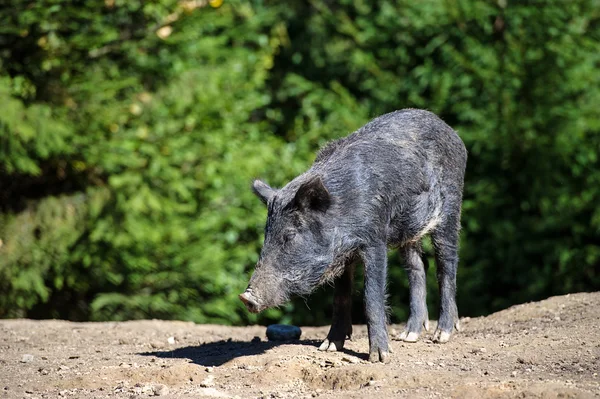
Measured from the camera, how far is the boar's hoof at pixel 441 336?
6.77 metres

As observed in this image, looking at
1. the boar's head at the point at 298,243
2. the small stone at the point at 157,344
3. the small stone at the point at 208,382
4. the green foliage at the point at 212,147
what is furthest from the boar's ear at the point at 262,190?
the green foliage at the point at 212,147

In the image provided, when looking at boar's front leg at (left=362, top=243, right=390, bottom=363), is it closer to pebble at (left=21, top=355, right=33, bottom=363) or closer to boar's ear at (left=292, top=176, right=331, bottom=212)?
boar's ear at (left=292, top=176, right=331, bottom=212)

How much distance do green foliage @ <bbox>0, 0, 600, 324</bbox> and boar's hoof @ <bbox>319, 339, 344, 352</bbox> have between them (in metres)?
4.57

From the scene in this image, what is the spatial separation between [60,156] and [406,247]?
496 centimetres

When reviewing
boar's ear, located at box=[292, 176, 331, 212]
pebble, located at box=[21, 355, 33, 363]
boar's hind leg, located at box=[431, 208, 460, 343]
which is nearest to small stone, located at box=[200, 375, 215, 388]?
boar's ear, located at box=[292, 176, 331, 212]

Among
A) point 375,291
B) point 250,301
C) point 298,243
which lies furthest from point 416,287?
point 250,301

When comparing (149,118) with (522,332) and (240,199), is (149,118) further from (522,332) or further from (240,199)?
(522,332)

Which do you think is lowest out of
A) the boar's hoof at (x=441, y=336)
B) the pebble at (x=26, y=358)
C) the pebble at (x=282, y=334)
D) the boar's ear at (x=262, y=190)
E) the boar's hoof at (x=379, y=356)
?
the pebble at (x=282, y=334)

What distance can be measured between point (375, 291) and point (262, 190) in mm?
1017

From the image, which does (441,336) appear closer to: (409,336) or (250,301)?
(409,336)

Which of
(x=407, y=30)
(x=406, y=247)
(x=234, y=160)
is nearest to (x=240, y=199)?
(x=234, y=160)

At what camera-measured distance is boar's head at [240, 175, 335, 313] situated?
242 inches

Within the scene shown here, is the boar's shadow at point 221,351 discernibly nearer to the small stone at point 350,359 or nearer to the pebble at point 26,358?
the small stone at point 350,359

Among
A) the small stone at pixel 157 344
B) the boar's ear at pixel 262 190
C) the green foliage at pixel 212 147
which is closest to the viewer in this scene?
the boar's ear at pixel 262 190
